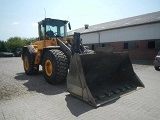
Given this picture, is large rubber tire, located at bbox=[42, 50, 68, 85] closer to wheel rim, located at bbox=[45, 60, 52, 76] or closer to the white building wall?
wheel rim, located at bbox=[45, 60, 52, 76]

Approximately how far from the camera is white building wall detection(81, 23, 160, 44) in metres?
16.7

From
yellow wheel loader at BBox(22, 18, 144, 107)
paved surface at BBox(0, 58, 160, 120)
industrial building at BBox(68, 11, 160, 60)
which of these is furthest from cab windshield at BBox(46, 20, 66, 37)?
industrial building at BBox(68, 11, 160, 60)

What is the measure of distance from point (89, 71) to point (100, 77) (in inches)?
23.6

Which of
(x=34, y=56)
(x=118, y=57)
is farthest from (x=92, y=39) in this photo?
(x=118, y=57)

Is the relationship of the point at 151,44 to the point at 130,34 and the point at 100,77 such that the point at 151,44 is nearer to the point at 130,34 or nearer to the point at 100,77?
the point at 130,34

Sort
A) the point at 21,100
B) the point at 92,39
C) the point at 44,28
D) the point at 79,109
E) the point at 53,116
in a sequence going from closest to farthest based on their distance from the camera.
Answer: the point at 53,116 < the point at 79,109 < the point at 21,100 < the point at 44,28 < the point at 92,39

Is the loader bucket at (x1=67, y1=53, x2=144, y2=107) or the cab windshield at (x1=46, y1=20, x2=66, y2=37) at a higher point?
the cab windshield at (x1=46, y1=20, x2=66, y2=37)

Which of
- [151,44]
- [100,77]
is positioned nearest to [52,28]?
[100,77]

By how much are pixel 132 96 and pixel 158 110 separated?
1.17 metres

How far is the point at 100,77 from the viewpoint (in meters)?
5.93

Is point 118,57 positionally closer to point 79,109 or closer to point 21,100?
point 79,109

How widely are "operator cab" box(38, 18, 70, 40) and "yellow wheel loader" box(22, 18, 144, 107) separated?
0.05 m

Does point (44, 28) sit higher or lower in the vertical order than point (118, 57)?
higher

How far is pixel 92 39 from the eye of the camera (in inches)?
969
